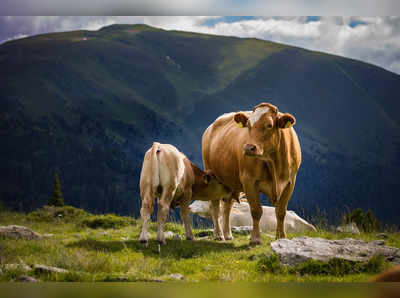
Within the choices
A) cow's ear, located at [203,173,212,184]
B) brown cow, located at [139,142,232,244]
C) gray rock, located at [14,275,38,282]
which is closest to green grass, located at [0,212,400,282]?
gray rock, located at [14,275,38,282]

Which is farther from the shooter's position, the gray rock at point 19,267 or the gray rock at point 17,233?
the gray rock at point 17,233

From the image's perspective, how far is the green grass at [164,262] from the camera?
572 cm

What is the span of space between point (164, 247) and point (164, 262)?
0.98 meters

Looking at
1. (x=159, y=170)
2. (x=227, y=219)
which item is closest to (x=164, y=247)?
(x=159, y=170)

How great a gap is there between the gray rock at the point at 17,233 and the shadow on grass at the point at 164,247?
0.86 meters

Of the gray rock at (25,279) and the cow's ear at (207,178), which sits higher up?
the cow's ear at (207,178)

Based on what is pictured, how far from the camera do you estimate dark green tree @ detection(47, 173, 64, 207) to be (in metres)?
9.48

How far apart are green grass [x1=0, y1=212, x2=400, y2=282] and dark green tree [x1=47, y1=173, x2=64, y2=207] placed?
159cm

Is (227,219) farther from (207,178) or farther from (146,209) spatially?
(146,209)

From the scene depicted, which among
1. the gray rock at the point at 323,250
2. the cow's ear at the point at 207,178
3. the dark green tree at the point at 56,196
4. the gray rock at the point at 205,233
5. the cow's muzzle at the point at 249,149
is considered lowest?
the gray rock at the point at 205,233

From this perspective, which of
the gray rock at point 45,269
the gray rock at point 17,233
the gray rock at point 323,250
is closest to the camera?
the gray rock at point 45,269

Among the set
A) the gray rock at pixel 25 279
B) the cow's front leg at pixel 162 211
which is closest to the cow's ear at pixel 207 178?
the cow's front leg at pixel 162 211

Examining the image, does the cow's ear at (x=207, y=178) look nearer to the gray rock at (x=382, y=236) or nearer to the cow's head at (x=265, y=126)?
the cow's head at (x=265, y=126)

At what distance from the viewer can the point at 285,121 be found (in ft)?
23.7
